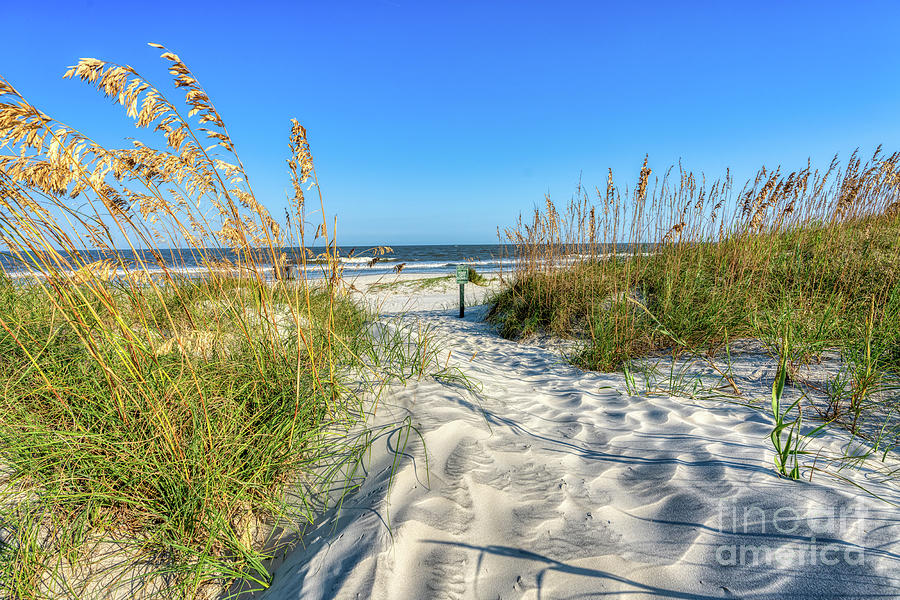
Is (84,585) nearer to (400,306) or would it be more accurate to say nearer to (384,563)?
(384,563)

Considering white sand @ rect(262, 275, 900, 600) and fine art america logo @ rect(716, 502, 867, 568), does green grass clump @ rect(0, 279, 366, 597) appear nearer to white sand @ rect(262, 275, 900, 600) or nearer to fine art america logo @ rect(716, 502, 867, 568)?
white sand @ rect(262, 275, 900, 600)

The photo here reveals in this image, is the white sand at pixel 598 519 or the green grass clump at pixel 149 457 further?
the green grass clump at pixel 149 457

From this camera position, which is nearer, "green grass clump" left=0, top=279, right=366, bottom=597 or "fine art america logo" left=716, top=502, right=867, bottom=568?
"fine art america logo" left=716, top=502, right=867, bottom=568

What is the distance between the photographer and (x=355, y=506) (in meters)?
1.58

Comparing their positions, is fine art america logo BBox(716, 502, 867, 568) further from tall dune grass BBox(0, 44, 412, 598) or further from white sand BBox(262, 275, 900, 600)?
tall dune grass BBox(0, 44, 412, 598)

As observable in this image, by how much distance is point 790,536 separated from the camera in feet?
3.98

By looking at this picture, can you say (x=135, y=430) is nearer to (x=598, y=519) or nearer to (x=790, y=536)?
(x=598, y=519)

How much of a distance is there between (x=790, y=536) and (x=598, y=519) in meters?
0.59

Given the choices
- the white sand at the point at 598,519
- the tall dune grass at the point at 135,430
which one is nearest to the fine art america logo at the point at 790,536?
the white sand at the point at 598,519

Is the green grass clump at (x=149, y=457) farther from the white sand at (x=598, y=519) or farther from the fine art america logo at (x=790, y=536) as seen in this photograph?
the fine art america logo at (x=790, y=536)

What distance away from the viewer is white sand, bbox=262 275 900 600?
1.14 m

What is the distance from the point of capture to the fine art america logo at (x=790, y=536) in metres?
1.13

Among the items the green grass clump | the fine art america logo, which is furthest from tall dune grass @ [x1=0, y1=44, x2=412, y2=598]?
the fine art america logo

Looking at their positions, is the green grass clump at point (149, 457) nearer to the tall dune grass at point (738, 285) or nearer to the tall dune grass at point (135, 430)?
the tall dune grass at point (135, 430)
